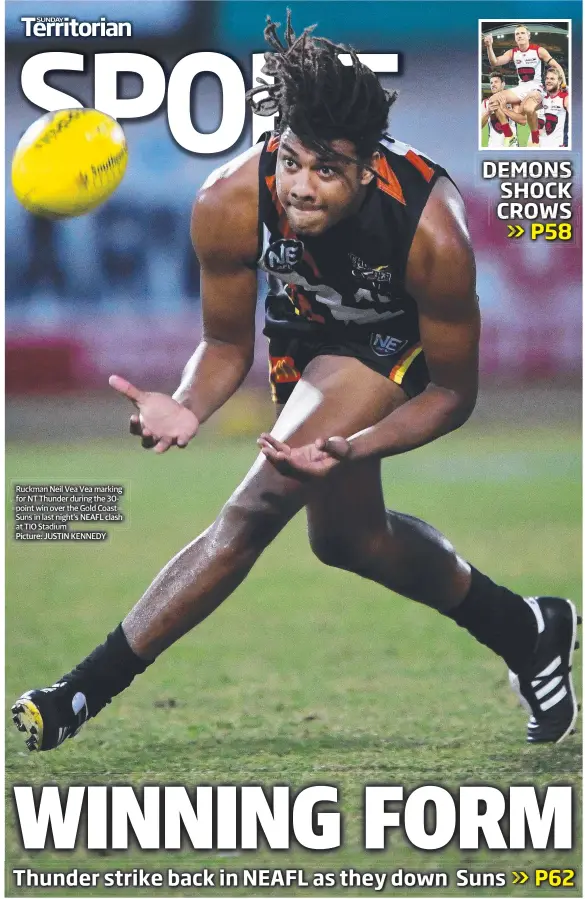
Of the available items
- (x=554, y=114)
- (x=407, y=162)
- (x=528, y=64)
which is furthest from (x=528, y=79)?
(x=407, y=162)

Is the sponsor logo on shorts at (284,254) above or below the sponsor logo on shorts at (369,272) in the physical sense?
above

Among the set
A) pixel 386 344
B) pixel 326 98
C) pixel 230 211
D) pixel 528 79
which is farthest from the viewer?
pixel 528 79

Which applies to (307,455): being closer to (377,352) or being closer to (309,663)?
(377,352)

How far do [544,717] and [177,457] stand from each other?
294 cm

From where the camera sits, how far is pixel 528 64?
4852mm

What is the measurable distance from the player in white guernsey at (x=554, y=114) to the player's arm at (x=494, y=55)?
149mm

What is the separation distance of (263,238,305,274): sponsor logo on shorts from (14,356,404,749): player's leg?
0.36 m

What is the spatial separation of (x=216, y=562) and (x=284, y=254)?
40.3 inches

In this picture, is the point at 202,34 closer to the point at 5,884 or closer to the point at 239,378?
the point at 239,378

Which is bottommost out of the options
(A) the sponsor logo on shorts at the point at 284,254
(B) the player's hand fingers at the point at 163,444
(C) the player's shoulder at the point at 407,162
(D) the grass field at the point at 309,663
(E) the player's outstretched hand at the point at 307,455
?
(D) the grass field at the point at 309,663

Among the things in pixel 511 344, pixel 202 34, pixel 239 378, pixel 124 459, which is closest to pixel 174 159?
pixel 202 34

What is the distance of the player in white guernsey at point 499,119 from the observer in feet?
16.0

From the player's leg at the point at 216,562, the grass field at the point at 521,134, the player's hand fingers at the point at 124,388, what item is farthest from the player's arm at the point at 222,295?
the grass field at the point at 521,134

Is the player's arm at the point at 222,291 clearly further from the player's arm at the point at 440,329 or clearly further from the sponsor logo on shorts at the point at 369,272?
the player's arm at the point at 440,329
